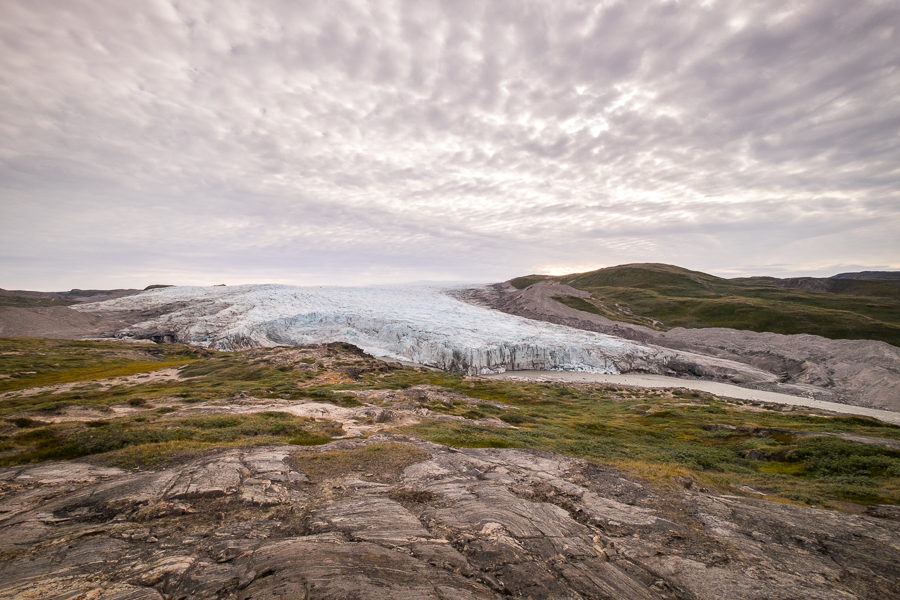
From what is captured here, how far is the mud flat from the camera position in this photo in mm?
52700

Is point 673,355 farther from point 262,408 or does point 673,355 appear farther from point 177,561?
point 177,561

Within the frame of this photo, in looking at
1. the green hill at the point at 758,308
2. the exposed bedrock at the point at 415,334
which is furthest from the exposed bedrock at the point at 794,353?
the green hill at the point at 758,308

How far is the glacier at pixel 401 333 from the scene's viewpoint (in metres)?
83.1

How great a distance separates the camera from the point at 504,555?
10.1 meters

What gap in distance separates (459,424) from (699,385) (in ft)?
217

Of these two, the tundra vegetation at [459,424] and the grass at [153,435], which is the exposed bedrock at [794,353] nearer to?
the tundra vegetation at [459,424]

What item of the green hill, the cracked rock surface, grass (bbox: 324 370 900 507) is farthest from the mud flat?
the cracked rock surface

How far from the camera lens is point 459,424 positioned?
28.5 m

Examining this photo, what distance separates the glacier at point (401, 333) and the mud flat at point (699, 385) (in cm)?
332

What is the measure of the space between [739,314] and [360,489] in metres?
144

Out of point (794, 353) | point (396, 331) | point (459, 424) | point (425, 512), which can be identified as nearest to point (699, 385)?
point (794, 353)

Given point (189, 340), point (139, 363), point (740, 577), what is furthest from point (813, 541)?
point (189, 340)

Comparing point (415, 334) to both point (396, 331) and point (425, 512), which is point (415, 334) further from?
point (425, 512)

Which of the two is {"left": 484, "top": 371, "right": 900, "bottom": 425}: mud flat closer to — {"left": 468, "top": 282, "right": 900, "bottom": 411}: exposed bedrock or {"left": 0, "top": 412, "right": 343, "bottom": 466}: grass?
{"left": 468, "top": 282, "right": 900, "bottom": 411}: exposed bedrock
